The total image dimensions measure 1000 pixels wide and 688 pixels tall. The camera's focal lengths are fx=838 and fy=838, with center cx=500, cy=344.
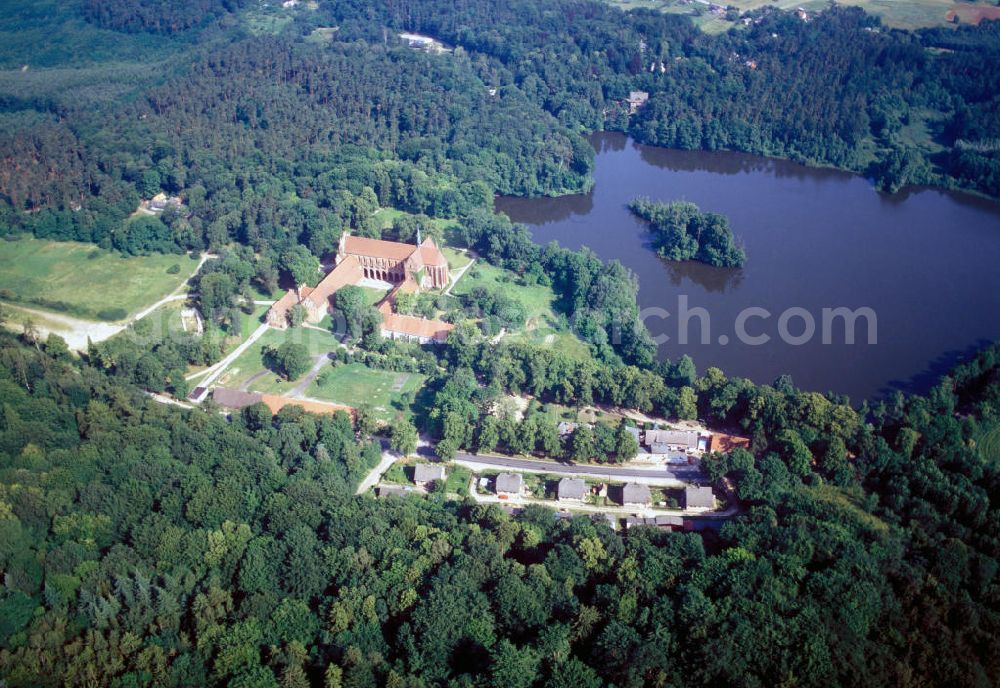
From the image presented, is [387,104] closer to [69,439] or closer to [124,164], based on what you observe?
[124,164]

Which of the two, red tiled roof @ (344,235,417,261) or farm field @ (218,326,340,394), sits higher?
red tiled roof @ (344,235,417,261)

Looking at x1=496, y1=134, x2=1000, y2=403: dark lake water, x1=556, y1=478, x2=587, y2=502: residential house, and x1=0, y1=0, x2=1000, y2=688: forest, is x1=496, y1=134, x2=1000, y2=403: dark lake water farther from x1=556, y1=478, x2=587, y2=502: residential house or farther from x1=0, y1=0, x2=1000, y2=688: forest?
x1=556, y1=478, x2=587, y2=502: residential house

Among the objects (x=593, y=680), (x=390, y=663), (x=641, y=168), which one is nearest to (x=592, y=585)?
(x=593, y=680)

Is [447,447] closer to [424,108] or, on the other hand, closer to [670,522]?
[670,522]

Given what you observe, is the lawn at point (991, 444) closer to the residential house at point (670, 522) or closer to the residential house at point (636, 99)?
the residential house at point (670, 522)

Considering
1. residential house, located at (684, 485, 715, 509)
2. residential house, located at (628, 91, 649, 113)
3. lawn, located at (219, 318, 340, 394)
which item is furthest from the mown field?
residential house, located at (684, 485, 715, 509)
